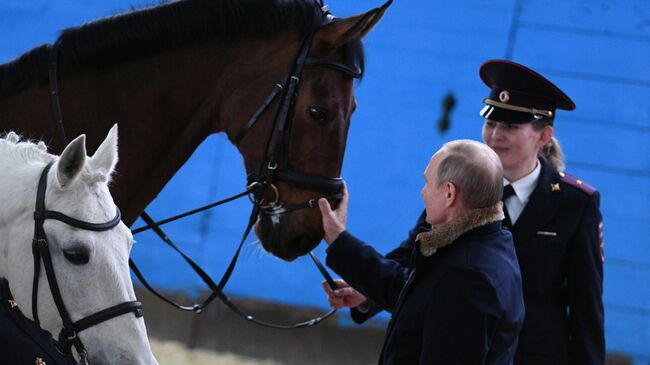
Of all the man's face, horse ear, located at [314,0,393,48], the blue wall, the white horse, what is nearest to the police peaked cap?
horse ear, located at [314,0,393,48]

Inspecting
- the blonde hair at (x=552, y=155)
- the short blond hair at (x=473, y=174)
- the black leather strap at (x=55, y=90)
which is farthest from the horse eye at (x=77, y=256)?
the blonde hair at (x=552, y=155)

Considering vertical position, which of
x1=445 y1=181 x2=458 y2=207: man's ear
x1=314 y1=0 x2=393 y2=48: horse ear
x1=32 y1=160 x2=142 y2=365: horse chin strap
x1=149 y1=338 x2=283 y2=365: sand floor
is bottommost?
x1=149 y1=338 x2=283 y2=365: sand floor

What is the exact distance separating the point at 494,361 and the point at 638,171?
4.04 meters

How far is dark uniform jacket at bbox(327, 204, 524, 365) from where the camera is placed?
2289 millimetres

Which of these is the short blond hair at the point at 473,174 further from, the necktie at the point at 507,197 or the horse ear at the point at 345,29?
the horse ear at the point at 345,29

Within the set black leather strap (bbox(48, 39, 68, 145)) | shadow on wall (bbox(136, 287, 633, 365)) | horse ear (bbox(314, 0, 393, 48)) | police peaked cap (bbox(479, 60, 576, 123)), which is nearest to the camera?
black leather strap (bbox(48, 39, 68, 145))

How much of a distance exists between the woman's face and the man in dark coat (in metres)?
0.85

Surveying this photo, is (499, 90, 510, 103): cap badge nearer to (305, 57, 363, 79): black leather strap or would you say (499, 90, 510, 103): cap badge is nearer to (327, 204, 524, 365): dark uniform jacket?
(305, 57, 363, 79): black leather strap

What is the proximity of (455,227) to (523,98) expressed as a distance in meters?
1.14

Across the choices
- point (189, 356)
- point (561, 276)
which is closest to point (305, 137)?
point (561, 276)

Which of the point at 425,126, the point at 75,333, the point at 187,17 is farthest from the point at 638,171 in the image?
the point at 75,333

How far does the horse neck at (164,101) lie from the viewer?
3416 mm

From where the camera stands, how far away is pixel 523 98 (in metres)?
3.44

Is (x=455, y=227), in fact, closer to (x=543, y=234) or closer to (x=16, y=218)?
(x=543, y=234)
